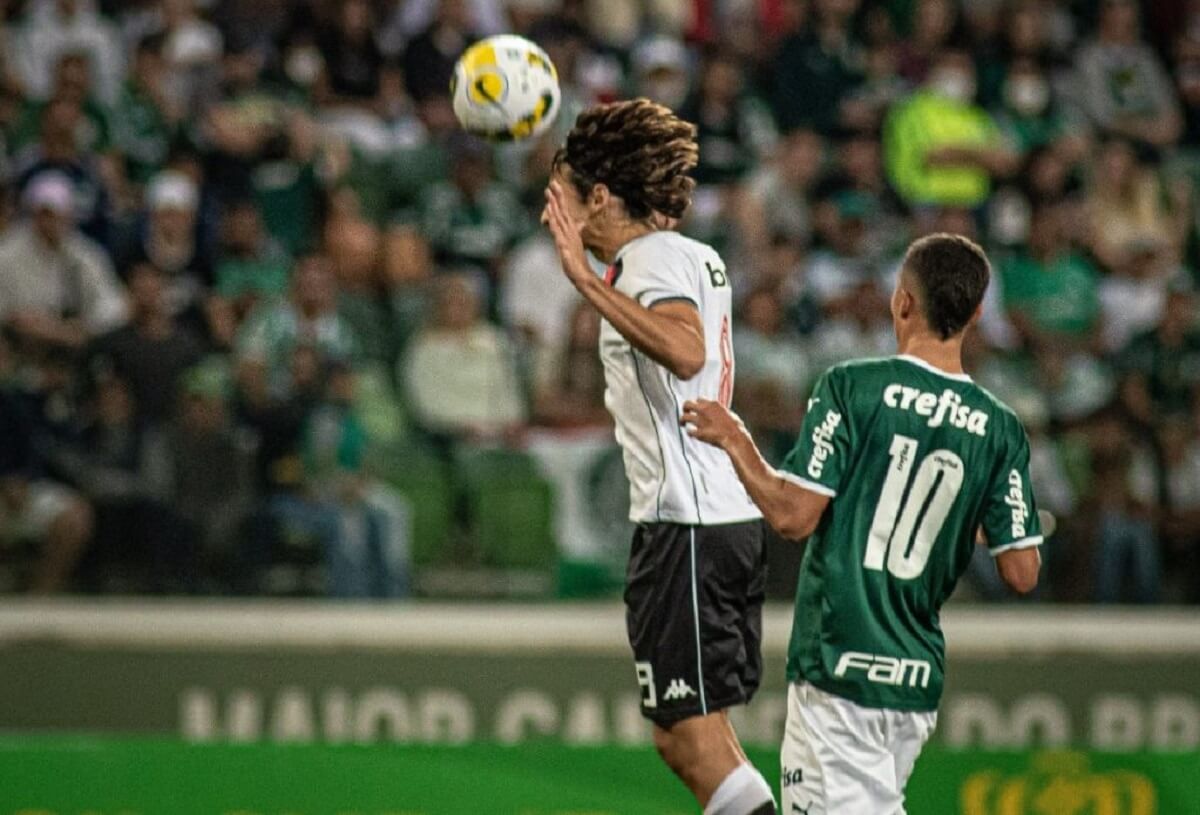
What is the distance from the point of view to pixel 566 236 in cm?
493

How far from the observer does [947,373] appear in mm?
4484

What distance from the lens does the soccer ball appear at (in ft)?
18.3

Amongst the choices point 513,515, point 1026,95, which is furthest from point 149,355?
point 1026,95

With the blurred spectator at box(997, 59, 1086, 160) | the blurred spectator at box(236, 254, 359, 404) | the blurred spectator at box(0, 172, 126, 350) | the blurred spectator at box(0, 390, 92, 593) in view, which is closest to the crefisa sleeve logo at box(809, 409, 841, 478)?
the blurred spectator at box(236, 254, 359, 404)

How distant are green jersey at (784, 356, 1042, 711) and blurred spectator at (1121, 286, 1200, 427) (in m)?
4.95

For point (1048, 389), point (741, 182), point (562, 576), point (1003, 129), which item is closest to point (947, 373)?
point (562, 576)

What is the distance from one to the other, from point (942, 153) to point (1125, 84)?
5.82 ft

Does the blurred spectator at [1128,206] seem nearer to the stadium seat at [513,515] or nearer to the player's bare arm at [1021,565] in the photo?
the stadium seat at [513,515]

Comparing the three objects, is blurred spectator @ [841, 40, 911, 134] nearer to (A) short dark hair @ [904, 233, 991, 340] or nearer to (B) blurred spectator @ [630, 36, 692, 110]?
(B) blurred spectator @ [630, 36, 692, 110]

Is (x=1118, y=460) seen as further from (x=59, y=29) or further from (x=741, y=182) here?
(x=59, y=29)

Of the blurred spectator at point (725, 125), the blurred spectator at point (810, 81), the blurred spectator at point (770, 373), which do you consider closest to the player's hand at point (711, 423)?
the blurred spectator at point (770, 373)

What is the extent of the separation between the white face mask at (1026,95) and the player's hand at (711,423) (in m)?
8.45

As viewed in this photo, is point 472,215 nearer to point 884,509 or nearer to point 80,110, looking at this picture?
point 80,110

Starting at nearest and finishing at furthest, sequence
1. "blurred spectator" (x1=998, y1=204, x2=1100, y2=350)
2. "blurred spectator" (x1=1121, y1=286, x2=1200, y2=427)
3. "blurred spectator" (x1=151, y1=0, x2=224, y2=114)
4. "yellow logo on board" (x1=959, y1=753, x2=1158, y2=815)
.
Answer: "yellow logo on board" (x1=959, y1=753, x2=1158, y2=815) < "blurred spectator" (x1=1121, y1=286, x2=1200, y2=427) < "blurred spectator" (x1=998, y1=204, x2=1100, y2=350) < "blurred spectator" (x1=151, y1=0, x2=224, y2=114)
